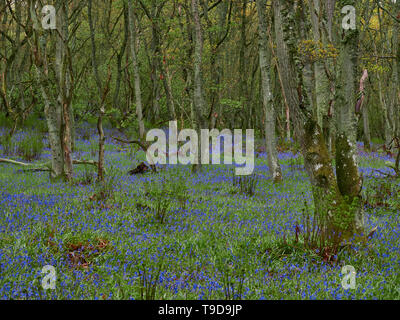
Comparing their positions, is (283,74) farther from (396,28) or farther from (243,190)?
(396,28)

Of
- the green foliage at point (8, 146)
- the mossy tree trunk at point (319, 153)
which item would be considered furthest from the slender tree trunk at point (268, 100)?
the green foliage at point (8, 146)

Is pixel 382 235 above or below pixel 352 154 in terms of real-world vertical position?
below

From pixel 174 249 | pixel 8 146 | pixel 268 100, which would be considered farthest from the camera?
pixel 8 146

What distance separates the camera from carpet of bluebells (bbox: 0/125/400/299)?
347 centimetres

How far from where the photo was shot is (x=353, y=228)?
15.9 feet

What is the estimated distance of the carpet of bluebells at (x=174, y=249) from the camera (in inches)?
137

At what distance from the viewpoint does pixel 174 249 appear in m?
4.73

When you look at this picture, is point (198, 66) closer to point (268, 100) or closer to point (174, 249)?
point (268, 100)

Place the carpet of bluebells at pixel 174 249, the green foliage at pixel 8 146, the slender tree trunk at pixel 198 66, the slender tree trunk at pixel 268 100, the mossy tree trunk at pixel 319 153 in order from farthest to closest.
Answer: the green foliage at pixel 8 146
the slender tree trunk at pixel 198 66
the slender tree trunk at pixel 268 100
the mossy tree trunk at pixel 319 153
the carpet of bluebells at pixel 174 249

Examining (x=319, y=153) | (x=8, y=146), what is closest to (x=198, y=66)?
(x=319, y=153)

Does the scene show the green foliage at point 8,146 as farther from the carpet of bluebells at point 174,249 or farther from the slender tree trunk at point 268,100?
the slender tree trunk at point 268,100

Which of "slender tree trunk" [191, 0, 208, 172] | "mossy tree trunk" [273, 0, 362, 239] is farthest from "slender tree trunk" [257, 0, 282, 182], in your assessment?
"mossy tree trunk" [273, 0, 362, 239]
